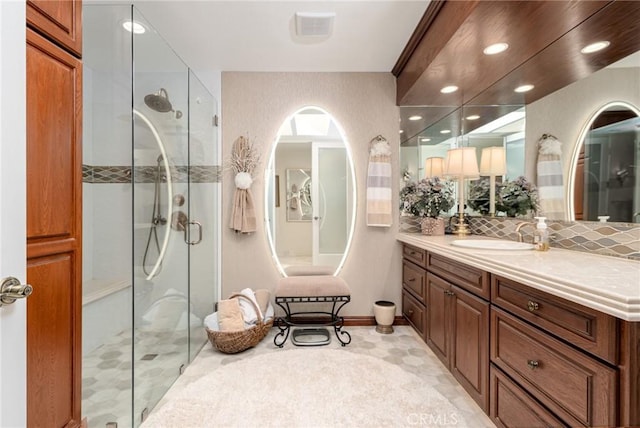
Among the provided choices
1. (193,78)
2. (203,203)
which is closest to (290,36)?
(193,78)

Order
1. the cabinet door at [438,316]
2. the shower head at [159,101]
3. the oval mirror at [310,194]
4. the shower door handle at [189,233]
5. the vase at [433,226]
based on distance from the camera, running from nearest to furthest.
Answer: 1. the shower head at [159,101]
2. the cabinet door at [438,316]
3. the shower door handle at [189,233]
4. the vase at [433,226]
5. the oval mirror at [310,194]

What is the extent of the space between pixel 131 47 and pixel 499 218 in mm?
2783

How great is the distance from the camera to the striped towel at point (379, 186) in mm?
2928

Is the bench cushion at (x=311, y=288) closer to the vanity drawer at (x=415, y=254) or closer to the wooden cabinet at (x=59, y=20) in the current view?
the vanity drawer at (x=415, y=254)

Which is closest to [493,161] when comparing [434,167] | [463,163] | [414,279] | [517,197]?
[463,163]

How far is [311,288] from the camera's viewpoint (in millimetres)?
2531

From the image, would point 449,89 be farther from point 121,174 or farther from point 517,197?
point 121,174

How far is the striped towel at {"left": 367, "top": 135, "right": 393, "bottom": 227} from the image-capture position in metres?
2.93

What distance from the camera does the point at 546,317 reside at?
1.16 metres

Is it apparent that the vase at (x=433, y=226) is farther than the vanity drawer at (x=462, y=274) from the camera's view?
Yes

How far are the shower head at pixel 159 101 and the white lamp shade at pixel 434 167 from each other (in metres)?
2.29

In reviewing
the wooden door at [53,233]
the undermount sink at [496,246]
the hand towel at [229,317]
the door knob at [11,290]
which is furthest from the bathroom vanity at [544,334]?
the wooden door at [53,233]

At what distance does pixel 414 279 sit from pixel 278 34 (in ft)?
7.49

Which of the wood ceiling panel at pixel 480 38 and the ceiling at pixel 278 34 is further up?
the ceiling at pixel 278 34
